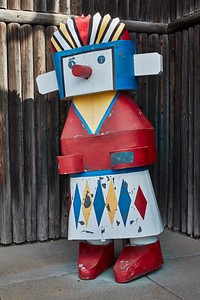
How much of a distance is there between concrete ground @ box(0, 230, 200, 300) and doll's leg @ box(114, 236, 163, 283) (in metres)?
0.06

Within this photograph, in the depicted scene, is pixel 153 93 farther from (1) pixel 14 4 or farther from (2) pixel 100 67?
(1) pixel 14 4

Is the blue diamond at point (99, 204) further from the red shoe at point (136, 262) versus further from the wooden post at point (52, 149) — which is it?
the wooden post at point (52, 149)

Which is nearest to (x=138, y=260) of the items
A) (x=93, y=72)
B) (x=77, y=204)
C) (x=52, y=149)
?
(x=77, y=204)

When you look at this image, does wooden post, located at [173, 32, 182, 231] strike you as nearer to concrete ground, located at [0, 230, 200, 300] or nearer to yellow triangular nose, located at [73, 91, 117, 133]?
concrete ground, located at [0, 230, 200, 300]

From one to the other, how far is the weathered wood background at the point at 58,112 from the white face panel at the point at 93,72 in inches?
34.9

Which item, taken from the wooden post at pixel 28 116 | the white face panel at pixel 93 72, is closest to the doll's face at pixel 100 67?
the white face panel at pixel 93 72

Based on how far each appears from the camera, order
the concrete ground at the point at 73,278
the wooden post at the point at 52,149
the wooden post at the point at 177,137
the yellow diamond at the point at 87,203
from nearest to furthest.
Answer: the concrete ground at the point at 73,278 < the yellow diamond at the point at 87,203 < the wooden post at the point at 52,149 < the wooden post at the point at 177,137

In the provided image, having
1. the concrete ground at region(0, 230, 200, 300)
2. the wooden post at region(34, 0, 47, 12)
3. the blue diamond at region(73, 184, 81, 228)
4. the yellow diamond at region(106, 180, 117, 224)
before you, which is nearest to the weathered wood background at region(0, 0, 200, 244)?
the wooden post at region(34, 0, 47, 12)

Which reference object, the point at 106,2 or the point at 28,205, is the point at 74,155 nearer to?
the point at 28,205

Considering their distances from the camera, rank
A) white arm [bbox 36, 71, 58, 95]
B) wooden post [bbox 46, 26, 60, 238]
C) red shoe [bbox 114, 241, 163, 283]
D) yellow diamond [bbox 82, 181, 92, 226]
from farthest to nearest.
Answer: wooden post [bbox 46, 26, 60, 238]
white arm [bbox 36, 71, 58, 95]
yellow diamond [bbox 82, 181, 92, 226]
red shoe [bbox 114, 241, 163, 283]

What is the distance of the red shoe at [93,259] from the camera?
311cm

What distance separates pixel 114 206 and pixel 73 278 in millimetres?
609

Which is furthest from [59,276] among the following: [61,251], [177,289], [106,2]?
[106,2]

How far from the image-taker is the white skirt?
306 cm
